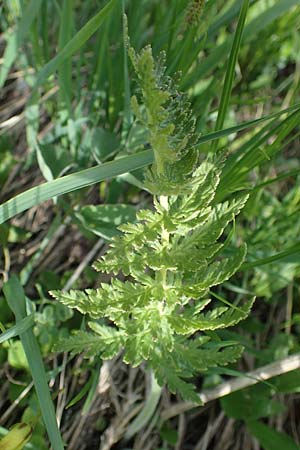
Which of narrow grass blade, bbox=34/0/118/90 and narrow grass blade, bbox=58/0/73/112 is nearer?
narrow grass blade, bbox=34/0/118/90

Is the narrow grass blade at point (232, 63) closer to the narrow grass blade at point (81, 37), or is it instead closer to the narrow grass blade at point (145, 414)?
the narrow grass blade at point (81, 37)

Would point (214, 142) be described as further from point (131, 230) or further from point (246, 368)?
point (246, 368)

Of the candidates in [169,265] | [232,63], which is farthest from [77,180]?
[232,63]

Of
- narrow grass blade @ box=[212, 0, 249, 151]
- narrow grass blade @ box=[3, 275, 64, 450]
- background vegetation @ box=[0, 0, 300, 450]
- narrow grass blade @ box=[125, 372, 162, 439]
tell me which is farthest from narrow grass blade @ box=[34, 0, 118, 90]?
narrow grass blade @ box=[125, 372, 162, 439]

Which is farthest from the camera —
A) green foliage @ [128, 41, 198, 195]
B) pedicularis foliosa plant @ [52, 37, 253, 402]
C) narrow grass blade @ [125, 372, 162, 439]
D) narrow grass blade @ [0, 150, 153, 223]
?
narrow grass blade @ [125, 372, 162, 439]

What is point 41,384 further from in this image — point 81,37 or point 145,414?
point 81,37

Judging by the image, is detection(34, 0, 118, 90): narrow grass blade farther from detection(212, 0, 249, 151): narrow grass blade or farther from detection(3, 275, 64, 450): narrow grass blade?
detection(3, 275, 64, 450): narrow grass blade

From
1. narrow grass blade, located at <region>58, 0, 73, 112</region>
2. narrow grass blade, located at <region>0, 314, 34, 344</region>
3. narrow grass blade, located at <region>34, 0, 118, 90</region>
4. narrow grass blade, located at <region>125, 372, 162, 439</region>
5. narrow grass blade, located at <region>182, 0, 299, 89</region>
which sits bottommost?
narrow grass blade, located at <region>125, 372, 162, 439</region>

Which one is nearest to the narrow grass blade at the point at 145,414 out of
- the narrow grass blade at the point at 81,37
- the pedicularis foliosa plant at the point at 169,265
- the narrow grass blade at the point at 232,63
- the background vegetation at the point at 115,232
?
the background vegetation at the point at 115,232
